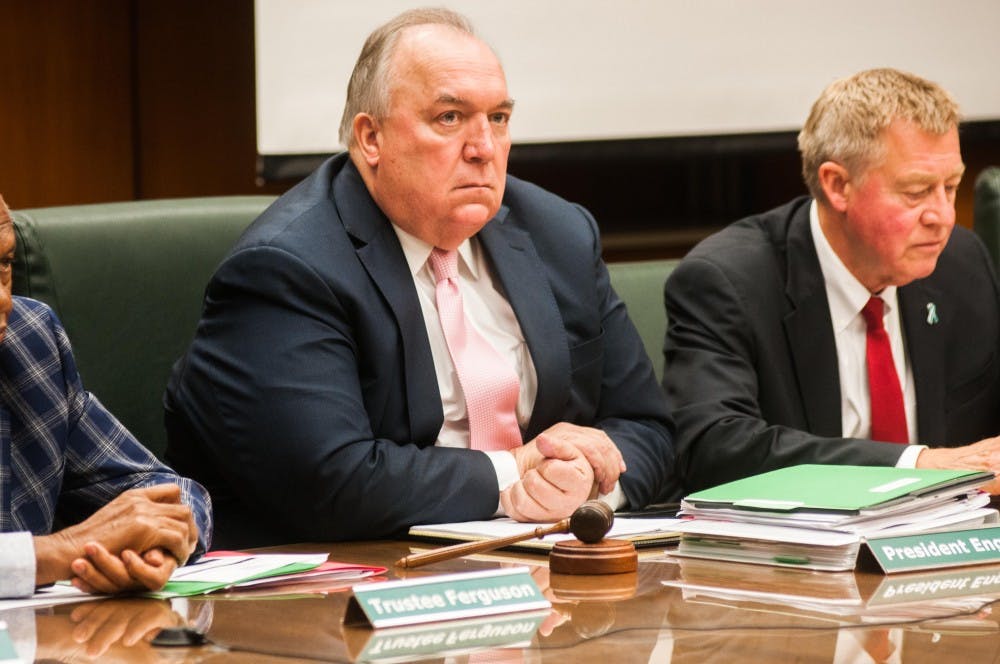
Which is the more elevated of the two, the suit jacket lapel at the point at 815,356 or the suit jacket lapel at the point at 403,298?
the suit jacket lapel at the point at 403,298

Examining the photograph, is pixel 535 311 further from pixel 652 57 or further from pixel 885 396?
pixel 652 57

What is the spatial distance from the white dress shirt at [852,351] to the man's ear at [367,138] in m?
0.93

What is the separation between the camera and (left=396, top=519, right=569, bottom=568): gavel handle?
162 centimetres

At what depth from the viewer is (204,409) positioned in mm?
2197

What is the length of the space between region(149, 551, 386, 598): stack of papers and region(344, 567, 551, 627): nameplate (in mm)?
218

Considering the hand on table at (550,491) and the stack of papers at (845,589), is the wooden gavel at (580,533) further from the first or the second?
the hand on table at (550,491)

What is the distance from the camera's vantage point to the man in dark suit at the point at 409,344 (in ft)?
6.79

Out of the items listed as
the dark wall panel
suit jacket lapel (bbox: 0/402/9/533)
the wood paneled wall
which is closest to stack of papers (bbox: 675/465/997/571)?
suit jacket lapel (bbox: 0/402/9/533)

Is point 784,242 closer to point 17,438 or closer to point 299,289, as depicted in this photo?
point 299,289

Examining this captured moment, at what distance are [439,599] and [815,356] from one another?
1.50m

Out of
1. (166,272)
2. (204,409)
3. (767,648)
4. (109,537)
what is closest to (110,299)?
(166,272)

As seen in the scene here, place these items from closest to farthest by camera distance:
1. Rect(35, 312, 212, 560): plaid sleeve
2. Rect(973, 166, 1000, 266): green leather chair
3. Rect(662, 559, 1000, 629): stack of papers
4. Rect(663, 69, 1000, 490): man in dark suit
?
1. Rect(662, 559, 1000, 629): stack of papers
2. Rect(35, 312, 212, 560): plaid sleeve
3. Rect(663, 69, 1000, 490): man in dark suit
4. Rect(973, 166, 1000, 266): green leather chair

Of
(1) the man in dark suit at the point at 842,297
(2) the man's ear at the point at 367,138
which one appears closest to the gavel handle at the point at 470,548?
(2) the man's ear at the point at 367,138

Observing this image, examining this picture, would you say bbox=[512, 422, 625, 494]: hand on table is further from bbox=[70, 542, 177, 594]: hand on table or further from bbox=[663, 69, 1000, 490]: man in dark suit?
bbox=[70, 542, 177, 594]: hand on table
